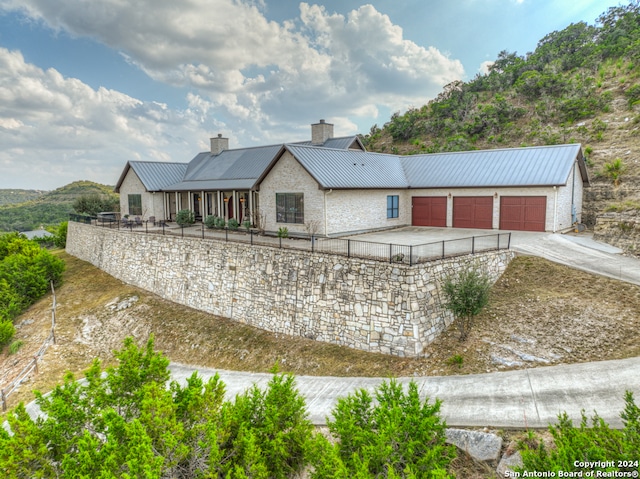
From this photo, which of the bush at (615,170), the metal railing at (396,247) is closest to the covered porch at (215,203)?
the metal railing at (396,247)

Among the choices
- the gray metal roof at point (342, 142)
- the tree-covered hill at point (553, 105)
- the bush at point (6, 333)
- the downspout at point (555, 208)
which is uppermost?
the tree-covered hill at point (553, 105)

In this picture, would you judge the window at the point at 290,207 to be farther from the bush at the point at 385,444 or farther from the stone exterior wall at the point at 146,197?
the stone exterior wall at the point at 146,197

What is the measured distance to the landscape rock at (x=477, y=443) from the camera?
8.17 meters

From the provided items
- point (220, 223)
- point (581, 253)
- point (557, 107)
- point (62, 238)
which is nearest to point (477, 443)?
point (581, 253)

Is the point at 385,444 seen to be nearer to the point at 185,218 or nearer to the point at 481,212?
the point at 481,212

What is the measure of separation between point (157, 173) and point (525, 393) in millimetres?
32393

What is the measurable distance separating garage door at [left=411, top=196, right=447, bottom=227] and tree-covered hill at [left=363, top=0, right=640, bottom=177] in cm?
1134

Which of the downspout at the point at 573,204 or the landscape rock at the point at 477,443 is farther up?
the downspout at the point at 573,204

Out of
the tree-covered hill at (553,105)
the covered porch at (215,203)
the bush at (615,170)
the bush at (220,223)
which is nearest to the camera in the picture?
the bush at (615,170)

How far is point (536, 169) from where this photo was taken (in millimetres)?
21797

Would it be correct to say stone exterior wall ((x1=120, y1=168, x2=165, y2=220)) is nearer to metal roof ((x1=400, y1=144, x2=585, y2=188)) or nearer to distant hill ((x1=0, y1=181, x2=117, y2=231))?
metal roof ((x1=400, y1=144, x2=585, y2=188))

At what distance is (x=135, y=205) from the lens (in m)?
34.2

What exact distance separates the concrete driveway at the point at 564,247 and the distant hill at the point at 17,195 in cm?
15269

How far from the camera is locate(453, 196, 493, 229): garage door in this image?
2302cm
